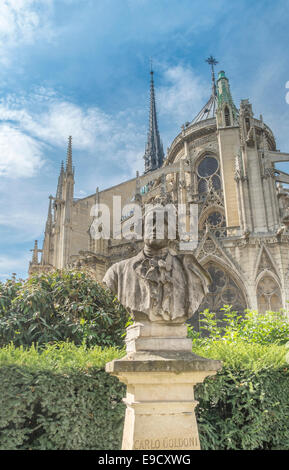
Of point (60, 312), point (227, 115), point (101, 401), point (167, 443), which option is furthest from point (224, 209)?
point (167, 443)

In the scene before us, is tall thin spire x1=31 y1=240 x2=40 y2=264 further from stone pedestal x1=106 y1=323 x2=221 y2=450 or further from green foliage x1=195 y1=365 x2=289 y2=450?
stone pedestal x1=106 y1=323 x2=221 y2=450

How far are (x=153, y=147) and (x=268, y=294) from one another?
4416 centimetres

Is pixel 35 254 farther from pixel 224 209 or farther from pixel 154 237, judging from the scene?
pixel 154 237

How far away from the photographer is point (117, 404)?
4852 mm

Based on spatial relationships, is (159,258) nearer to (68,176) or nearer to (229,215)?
(229,215)

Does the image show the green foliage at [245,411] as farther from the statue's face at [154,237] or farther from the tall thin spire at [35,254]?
the tall thin spire at [35,254]

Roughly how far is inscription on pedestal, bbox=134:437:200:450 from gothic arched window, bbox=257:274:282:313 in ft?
39.1

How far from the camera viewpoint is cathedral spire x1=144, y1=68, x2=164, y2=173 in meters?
54.6

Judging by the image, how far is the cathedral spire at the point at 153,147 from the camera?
54631 mm

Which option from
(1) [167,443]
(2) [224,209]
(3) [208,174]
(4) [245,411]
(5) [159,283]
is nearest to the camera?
(1) [167,443]

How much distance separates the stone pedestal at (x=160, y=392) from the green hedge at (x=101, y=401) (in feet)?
3.84

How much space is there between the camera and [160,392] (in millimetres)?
3580

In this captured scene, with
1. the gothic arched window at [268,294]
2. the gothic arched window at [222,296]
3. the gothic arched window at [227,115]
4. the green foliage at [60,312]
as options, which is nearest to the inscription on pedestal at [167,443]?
the green foliage at [60,312]

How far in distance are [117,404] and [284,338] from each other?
11.9ft
